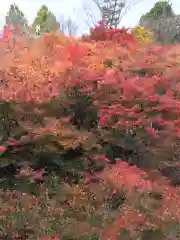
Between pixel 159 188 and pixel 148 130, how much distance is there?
477mm

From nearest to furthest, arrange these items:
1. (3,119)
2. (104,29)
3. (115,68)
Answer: (3,119) → (115,68) → (104,29)

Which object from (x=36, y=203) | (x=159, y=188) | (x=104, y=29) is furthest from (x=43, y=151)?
(x=104, y=29)

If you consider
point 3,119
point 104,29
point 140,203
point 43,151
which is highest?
point 104,29

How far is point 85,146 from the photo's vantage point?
3789 mm

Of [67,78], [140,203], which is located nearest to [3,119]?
[67,78]

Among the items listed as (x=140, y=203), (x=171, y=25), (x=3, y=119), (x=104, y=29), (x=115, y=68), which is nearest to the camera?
(x=140, y=203)

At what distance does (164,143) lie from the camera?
389 cm

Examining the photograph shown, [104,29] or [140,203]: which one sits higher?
[104,29]

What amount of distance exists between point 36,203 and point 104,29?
254 centimetres

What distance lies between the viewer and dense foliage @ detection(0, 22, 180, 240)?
3539mm

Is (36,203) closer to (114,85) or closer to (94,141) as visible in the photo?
(94,141)

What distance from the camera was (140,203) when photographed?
3586 millimetres

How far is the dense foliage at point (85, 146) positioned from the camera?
3539 millimetres

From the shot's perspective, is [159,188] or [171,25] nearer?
[159,188]
